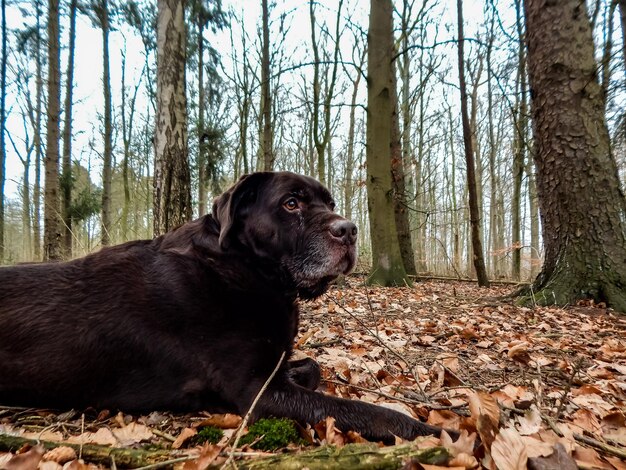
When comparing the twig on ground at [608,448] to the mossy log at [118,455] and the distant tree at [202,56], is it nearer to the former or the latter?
the mossy log at [118,455]

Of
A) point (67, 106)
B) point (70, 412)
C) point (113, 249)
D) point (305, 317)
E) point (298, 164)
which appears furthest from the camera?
point (298, 164)

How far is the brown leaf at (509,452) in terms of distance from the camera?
4.49 ft

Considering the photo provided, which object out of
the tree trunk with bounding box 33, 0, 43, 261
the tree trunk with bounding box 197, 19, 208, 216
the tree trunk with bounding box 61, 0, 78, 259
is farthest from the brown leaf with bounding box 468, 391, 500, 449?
the tree trunk with bounding box 33, 0, 43, 261

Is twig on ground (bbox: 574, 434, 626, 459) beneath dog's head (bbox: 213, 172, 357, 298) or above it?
beneath

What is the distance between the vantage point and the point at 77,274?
235 centimetres

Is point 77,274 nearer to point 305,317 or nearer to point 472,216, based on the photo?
point 305,317

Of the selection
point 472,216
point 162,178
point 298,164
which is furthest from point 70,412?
point 298,164

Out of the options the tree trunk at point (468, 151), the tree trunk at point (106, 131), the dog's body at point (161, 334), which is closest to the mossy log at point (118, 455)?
the dog's body at point (161, 334)

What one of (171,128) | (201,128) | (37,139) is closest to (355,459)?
(171,128)

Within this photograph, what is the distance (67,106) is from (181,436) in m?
17.2

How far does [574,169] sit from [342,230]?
15.0 feet

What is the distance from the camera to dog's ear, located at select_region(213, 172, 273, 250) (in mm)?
2393

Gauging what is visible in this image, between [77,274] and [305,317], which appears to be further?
[305,317]

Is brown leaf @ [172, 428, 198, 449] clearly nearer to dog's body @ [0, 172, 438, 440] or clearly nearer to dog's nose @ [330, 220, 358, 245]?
dog's body @ [0, 172, 438, 440]
